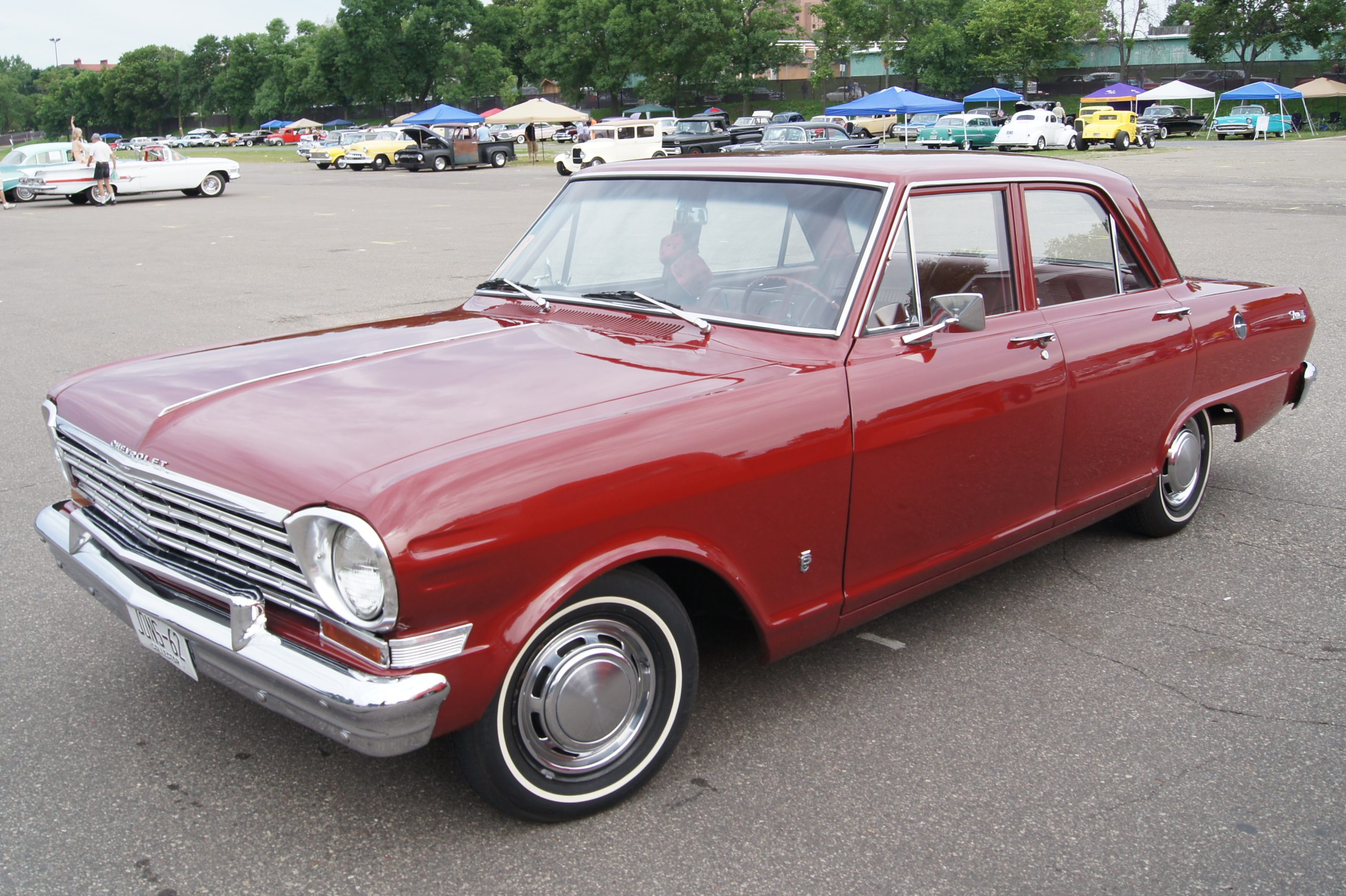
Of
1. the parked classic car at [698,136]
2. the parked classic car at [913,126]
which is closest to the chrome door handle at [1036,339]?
the parked classic car at [698,136]

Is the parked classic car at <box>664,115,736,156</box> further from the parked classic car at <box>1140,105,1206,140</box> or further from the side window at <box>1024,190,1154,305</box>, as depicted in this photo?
the side window at <box>1024,190,1154,305</box>

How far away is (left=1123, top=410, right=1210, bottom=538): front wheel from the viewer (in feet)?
15.4

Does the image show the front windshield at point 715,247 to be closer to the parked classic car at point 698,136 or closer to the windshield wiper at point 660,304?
the windshield wiper at point 660,304

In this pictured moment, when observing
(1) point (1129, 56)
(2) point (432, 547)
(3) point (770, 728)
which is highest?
(1) point (1129, 56)

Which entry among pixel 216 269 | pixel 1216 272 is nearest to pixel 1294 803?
pixel 1216 272

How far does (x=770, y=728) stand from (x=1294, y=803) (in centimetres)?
141

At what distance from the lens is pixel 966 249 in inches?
159

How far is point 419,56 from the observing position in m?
103

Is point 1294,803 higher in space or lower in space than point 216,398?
lower

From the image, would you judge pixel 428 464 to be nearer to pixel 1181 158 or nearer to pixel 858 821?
pixel 858 821

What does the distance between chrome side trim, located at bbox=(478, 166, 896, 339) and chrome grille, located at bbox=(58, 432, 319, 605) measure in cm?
154

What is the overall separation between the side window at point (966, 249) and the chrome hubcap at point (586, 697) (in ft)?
5.14

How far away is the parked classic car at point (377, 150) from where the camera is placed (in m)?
41.8

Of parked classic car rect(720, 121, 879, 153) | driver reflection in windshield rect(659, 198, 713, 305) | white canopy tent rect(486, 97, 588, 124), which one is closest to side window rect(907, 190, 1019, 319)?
driver reflection in windshield rect(659, 198, 713, 305)
